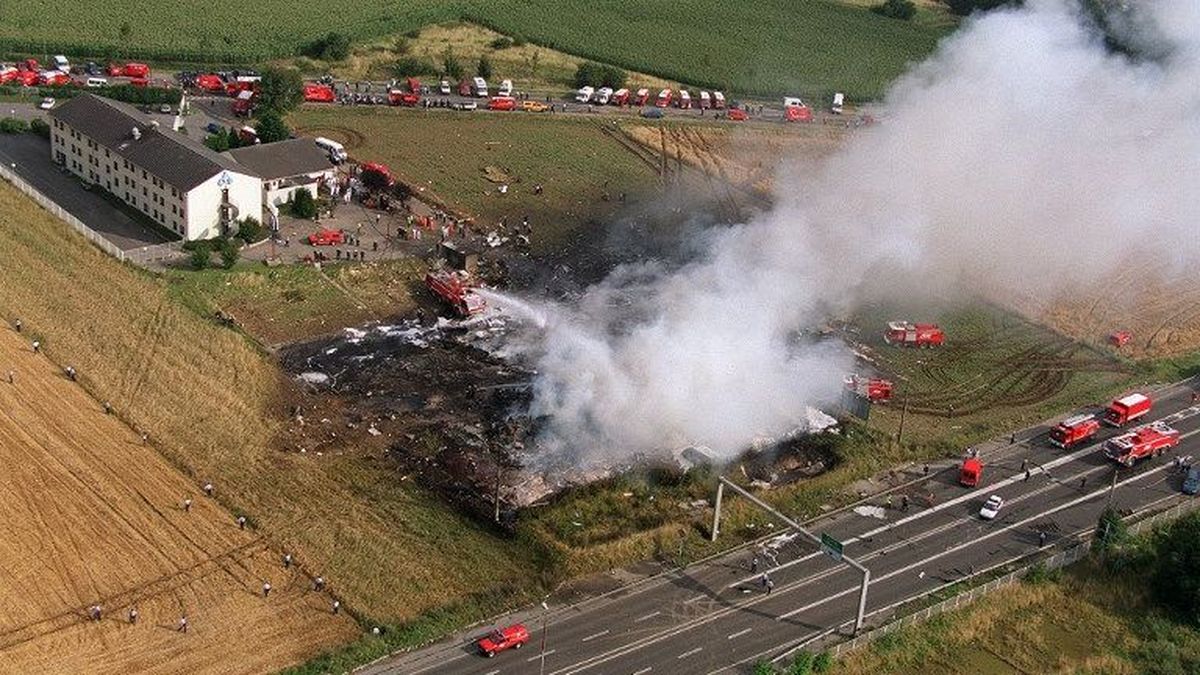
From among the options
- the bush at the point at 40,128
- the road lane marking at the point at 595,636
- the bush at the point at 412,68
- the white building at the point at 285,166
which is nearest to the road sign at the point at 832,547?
the road lane marking at the point at 595,636

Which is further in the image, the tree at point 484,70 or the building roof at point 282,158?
the tree at point 484,70

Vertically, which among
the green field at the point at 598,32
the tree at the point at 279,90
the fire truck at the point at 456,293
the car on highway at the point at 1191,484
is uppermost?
the green field at the point at 598,32

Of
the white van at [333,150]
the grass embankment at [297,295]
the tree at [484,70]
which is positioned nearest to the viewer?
the grass embankment at [297,295]

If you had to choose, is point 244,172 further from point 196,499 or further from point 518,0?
point 518,0

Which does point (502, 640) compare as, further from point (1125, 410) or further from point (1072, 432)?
point (1125, 410)

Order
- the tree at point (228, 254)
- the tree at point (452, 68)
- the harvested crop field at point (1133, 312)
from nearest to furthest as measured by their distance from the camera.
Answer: the tree at point (228, 254), the harvested crop field at point (1133, 312), the tree at point (452, 68)

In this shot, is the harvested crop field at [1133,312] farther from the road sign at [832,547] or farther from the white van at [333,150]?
the white van at [333,150]

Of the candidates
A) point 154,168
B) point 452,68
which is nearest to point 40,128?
point 154,168
